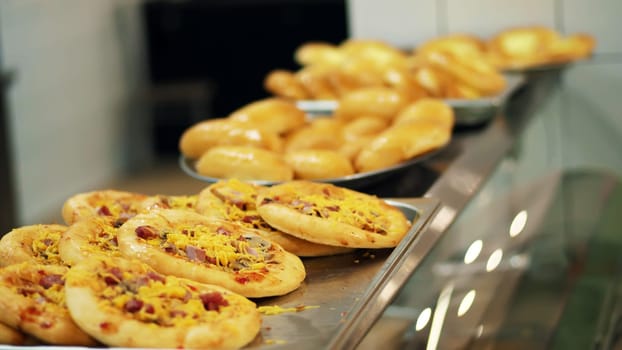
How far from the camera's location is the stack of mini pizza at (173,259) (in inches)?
41.4

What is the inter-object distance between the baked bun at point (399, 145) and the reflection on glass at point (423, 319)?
0.41 metres

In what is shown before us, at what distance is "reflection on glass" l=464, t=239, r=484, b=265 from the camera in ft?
5.80

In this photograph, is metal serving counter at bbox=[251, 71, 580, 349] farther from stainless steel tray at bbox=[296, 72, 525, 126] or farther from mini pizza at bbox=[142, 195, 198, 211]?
mini pizza at bbox=[142, 195, 198, 211]

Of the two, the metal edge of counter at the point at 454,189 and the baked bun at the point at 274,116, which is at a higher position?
the baked bun at the point at 274,116

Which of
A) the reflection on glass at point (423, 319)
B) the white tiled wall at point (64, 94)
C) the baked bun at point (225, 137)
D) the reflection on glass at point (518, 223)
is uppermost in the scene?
the baked bun at point (225, 137)

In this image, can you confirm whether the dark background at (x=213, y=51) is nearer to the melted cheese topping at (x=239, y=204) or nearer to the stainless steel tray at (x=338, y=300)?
Result: the melted cheese topping at (x=239, y=204)

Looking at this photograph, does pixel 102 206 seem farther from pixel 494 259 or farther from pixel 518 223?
pixel 518 223

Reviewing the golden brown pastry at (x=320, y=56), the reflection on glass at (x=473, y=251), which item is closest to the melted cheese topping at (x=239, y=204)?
the reflection on glass at (x=473, y=251)

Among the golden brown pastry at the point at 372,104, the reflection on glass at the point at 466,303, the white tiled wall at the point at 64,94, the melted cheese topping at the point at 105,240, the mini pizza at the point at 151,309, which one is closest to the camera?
the mini pizza at the point at 151,309

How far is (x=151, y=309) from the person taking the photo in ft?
3.47

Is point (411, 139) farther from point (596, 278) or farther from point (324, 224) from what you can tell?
point (324, 224)

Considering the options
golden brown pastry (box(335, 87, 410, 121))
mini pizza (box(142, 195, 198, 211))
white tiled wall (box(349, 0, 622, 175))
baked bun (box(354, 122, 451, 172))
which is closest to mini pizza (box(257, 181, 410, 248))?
mini pizza (box(142, 195, 198, 211))

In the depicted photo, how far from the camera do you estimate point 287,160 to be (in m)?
1.85

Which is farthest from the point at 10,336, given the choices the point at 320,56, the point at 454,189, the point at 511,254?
the point at 320,56
